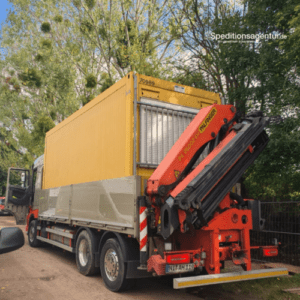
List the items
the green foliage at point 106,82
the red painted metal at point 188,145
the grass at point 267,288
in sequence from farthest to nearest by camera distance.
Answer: the green foliage at point 106,82 → the grass at point 267,288 → the red painted metal at point 188,145

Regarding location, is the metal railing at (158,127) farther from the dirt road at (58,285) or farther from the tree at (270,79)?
the tree at (270,79)

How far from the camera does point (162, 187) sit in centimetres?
465

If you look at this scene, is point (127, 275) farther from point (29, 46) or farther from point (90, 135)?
point (29, 46)

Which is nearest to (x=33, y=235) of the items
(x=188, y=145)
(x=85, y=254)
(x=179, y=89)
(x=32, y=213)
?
(x=32, y=213)

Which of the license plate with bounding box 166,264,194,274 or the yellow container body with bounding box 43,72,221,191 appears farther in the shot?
the yellow container body with bounding box 43,72,221,191

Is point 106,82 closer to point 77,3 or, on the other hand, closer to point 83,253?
point 77,3

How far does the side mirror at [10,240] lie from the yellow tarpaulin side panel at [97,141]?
2.70 metres

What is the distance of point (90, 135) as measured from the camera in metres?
7.05

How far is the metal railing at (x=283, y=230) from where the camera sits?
762 centimetres

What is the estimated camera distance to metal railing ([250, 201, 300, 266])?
7621 millimetres

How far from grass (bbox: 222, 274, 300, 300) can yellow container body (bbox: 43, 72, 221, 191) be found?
276 cm

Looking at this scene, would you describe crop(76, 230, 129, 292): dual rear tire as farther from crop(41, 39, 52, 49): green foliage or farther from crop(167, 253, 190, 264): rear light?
crop(41, 39, 52, 49): green foliage

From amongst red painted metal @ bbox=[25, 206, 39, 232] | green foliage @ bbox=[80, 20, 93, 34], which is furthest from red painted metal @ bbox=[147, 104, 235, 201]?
green foliage @ bbox=[80, 20, 93, 34]

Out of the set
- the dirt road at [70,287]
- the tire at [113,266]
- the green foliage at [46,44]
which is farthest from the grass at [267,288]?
the green foliage at [46,44]
